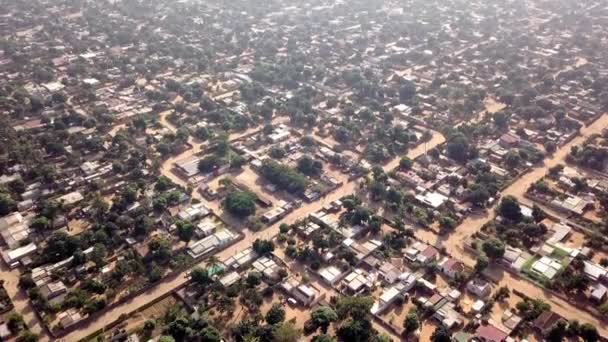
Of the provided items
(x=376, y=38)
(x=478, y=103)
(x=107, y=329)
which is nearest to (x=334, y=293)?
(x=107, y=329)

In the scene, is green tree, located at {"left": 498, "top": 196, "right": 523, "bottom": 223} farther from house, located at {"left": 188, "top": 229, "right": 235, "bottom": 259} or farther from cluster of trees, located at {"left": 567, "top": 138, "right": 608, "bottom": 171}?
house, located at {"left": 188, "top": 229, "right": 235, "bottom": 259}

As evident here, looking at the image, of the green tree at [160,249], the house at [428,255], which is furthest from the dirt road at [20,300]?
the house at [428,255]

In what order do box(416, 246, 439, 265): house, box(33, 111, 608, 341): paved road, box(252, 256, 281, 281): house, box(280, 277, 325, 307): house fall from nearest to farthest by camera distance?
1. box(33, 111, 608, 341): paved road
2. box(280, 277, 325, 307): house
3. box(252, 256, 281, 281): house
4. box(416, 246, 439, 265): house

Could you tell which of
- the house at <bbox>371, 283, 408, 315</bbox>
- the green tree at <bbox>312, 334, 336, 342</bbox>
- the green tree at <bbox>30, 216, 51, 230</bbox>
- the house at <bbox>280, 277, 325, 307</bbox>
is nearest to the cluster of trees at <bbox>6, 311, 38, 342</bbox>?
the green tree at <bbox>30, 216, 51, 230</bbox>

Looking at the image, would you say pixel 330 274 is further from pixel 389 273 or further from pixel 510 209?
pixel 510 209

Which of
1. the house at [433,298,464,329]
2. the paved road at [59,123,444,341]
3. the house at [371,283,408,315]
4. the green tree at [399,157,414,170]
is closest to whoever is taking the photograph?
the paved road at [59,123,444,341]

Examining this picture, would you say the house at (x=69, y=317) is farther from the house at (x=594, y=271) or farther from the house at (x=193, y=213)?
the house at (x=594, y=271)

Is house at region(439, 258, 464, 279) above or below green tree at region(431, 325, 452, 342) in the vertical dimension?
below
